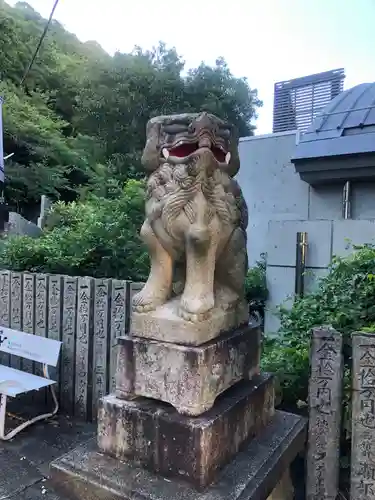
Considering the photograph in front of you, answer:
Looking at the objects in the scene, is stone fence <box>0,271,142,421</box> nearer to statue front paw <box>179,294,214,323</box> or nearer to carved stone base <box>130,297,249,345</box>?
carved stone base <box>130,297,249,345</box>

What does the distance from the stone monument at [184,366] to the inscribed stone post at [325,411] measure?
0.27 metres

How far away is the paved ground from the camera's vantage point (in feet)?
8.18

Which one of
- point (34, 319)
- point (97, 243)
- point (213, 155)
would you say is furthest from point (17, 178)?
point (213, 155)

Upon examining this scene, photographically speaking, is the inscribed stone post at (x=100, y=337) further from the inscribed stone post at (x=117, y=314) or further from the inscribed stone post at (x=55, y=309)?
the inscribed stone post at (x=55, y=309)

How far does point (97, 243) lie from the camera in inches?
192

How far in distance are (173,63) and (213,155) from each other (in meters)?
15.6

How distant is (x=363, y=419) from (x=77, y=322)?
2465mm

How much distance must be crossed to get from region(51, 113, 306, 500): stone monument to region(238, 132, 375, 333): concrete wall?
1.95 metres

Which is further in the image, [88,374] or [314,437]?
[88,374]

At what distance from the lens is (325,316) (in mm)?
2928

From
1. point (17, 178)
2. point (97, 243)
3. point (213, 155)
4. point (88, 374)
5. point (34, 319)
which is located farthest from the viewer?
point (17, 178)

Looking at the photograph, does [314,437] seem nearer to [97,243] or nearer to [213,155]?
[213,155]

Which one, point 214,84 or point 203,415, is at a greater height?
point 214,84

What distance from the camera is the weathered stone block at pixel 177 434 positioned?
177 centimetres
